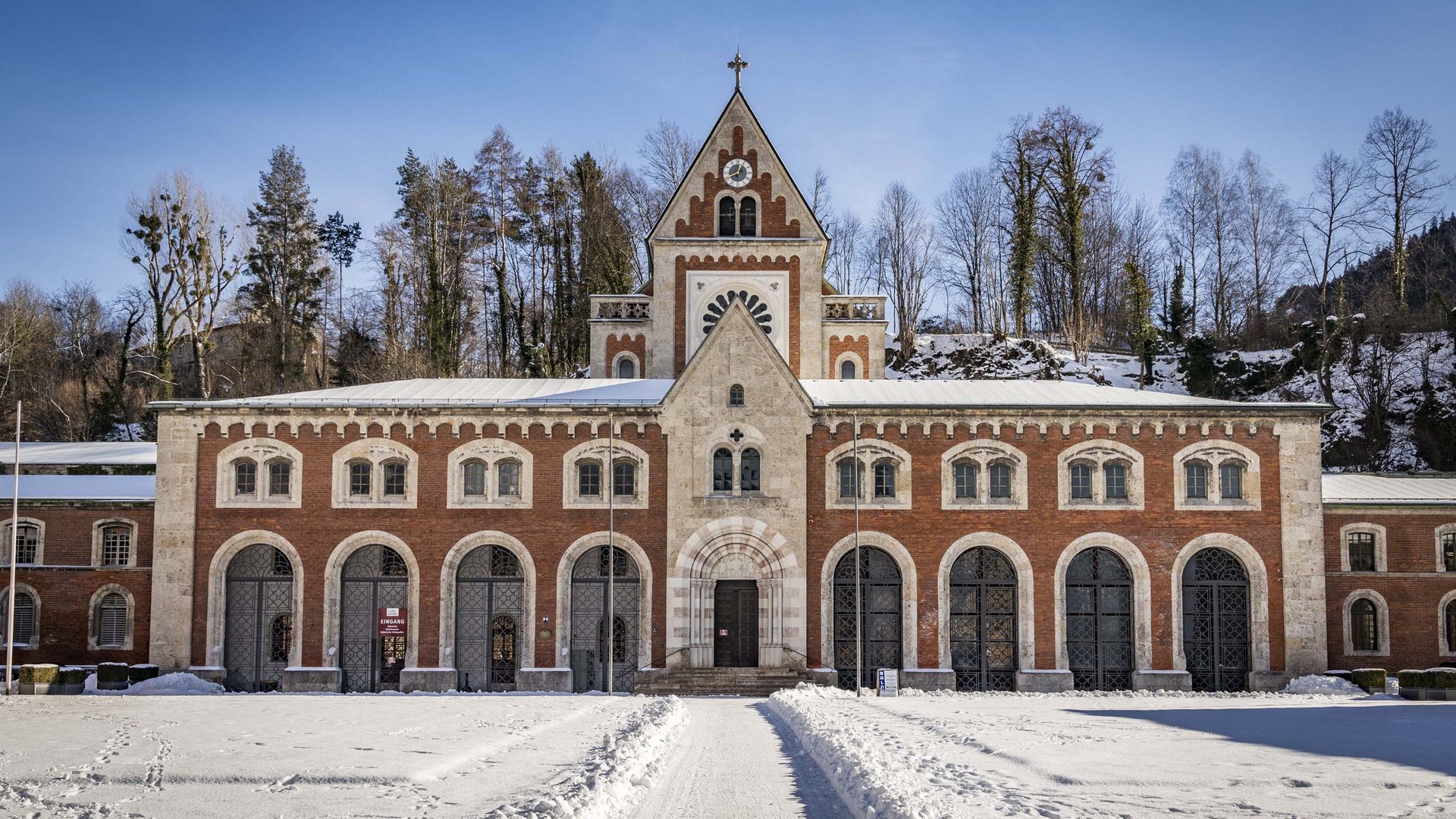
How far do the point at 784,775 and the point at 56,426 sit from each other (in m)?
61.5

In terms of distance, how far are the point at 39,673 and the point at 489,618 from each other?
11962 millimetres

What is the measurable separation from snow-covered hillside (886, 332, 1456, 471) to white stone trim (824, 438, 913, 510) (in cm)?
2664

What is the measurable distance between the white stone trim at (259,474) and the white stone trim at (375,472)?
1163mm

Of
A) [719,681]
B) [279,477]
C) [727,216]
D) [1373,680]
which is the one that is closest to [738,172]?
[727,216]

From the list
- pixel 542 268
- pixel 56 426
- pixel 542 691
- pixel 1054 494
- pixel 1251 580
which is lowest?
pixel 542 691

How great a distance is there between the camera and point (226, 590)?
3547 centimetres

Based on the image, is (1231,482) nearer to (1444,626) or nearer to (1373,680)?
(1373,680)

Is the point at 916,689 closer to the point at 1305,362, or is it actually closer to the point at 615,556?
the point at 615,556

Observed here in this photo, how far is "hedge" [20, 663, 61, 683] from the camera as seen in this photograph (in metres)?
31.9

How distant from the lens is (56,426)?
65312 millimetres

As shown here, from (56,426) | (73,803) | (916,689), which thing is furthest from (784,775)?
(56,426)

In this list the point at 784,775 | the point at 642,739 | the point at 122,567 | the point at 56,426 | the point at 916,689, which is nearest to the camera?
the point at 784,775

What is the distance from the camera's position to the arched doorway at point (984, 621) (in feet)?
116

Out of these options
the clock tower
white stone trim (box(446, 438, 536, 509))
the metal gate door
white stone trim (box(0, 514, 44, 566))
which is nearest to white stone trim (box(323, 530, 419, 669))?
white stone trim (box(446, 438, 536, 509))
